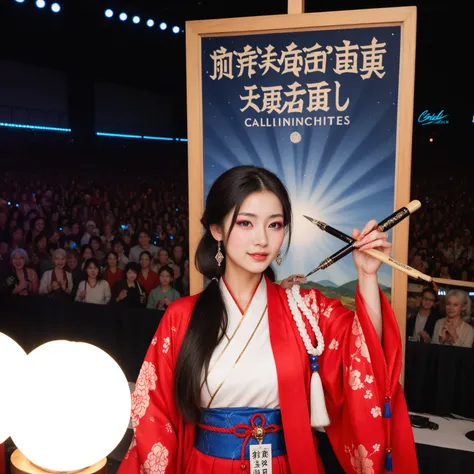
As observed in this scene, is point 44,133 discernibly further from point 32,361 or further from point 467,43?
point 32,361

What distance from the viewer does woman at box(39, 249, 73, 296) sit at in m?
5.30

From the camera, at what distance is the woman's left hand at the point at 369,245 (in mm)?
1525

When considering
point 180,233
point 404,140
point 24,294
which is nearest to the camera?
point 404,140

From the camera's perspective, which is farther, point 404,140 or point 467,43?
point 467,43

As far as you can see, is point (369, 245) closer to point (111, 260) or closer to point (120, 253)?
point (111, 260)

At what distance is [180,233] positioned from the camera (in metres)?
6.53

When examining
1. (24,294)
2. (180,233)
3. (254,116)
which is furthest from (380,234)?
(180,233)

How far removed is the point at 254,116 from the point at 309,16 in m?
0.37

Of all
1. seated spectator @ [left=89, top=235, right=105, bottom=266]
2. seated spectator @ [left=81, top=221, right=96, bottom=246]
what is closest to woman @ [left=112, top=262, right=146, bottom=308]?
seated spectator @ [left=89, top=235, right=105, bottom=266]

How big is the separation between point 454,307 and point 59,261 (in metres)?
3.25

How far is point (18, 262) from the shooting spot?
5.30m

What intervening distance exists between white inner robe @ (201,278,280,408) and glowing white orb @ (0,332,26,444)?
0.79m

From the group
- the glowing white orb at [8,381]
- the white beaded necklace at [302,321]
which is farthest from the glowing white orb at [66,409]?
the white beaded necklace at [302,321]

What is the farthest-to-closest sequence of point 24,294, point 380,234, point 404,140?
point 24,294 → point 404,140 → point 380,234
